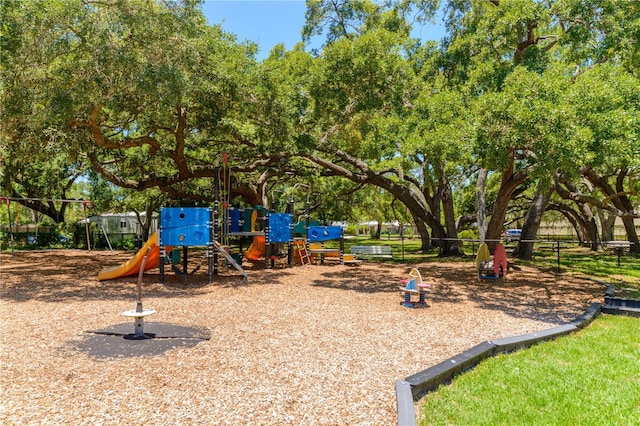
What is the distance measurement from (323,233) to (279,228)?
312 cm

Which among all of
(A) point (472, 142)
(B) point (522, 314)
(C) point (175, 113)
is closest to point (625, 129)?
(A) point (472, 142)

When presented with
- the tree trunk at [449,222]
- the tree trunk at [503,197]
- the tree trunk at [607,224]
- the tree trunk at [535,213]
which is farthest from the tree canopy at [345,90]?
the tree trunk at [607,224]

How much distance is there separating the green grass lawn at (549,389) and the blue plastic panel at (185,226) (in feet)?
24.7

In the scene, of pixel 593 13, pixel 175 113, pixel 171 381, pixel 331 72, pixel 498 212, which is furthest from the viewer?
pixel 498 212

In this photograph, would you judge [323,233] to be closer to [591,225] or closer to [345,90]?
[345,90]

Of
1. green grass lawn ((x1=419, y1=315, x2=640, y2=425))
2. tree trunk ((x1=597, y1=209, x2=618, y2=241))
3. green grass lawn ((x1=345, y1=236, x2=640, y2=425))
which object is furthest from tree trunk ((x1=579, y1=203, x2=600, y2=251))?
green grass lawn ((x1=419, y1=315, x2=640, y2=425))

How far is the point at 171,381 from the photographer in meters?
4.02

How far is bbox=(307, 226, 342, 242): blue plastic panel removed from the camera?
54.4 feet

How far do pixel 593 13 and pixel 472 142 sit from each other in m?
5.15

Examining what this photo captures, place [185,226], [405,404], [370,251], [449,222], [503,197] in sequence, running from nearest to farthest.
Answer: [405,404], [185,226], [503,197], [370,251], [449,222]

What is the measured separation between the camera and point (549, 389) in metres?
4.02

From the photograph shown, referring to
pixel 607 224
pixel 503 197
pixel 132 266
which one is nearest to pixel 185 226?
pixel 132 266

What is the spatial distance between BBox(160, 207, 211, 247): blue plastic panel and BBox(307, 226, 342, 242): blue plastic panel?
20.7ft

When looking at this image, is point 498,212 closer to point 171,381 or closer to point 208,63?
point 208,63
